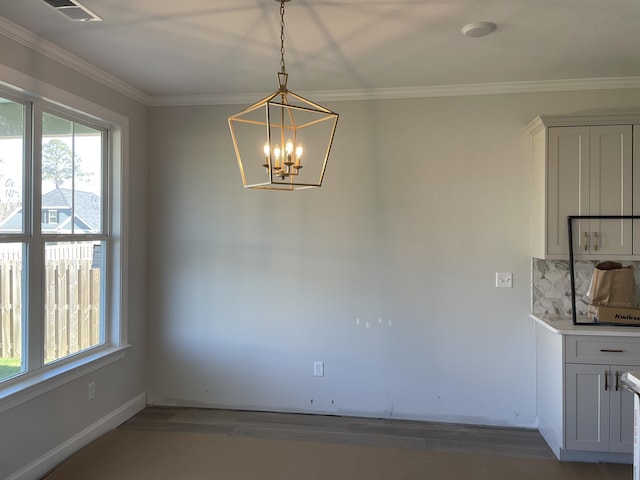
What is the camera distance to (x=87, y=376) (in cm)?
311

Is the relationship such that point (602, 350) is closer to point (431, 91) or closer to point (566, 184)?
point (566, 184)

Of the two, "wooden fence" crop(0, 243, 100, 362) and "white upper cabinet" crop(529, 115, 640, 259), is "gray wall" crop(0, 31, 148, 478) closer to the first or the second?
"wooden fence" crop(0, 243, 100, 362)

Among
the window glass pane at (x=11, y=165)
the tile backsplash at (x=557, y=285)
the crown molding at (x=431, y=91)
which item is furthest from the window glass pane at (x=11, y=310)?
the tile backsplash at (x=557, y=285)

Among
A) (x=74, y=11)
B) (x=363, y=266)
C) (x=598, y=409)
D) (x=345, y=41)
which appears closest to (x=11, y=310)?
(x=74, y=11)

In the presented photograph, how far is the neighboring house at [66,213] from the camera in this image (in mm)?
2645

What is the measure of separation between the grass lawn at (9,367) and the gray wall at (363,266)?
1.22 m

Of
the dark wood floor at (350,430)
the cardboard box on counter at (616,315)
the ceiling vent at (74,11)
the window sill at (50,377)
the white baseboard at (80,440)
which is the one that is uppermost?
the ceiling vent at (74,11)

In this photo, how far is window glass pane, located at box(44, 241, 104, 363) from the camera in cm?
290

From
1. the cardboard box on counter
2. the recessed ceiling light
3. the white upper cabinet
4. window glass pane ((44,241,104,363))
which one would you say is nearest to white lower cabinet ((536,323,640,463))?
the cardboard box on counter

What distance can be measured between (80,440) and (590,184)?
391cm

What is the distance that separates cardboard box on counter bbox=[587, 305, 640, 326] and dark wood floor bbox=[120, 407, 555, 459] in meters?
0.99

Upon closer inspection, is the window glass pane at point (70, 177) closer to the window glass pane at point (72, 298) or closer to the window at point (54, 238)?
the window at point (54, 238)

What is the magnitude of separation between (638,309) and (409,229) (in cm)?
163

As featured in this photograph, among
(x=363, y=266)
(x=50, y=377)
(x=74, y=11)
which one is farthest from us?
(x=363, y=266)
